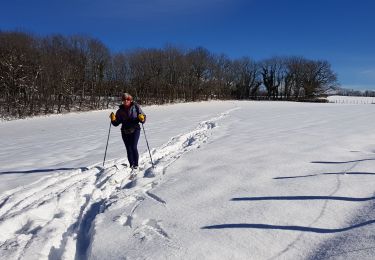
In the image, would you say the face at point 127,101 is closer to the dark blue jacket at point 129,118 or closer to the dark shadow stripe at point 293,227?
the dark blue jacket at point 129,118

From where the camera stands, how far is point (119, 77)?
62094 mm

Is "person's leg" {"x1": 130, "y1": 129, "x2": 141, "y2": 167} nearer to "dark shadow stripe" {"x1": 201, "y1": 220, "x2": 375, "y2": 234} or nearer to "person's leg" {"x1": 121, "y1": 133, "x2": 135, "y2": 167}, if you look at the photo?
"person's leg" {"x1": 121, "y1": 133, "x2": 135, "y2": 167}

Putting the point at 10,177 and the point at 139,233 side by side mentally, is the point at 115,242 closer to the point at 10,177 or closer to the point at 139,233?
the point at 139,233

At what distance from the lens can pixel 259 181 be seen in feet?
21.2

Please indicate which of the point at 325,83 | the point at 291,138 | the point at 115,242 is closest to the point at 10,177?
the point at 115,242

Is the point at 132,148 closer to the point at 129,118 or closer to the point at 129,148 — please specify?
the point at 129,148

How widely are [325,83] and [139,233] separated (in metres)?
93.0

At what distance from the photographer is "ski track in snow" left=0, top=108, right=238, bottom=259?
4.45 metres

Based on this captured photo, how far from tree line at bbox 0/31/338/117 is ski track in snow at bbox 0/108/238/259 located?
34.3 meters

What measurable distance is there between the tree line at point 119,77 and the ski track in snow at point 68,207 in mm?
34251

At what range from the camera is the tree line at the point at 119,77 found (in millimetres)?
40688

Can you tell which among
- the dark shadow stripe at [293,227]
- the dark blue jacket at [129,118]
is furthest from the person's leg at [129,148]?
the dark shadow stripe at [293,227]

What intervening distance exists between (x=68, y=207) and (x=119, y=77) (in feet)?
191

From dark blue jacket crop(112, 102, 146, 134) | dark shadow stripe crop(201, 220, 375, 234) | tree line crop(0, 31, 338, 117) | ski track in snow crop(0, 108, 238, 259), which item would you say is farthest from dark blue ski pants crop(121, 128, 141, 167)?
tree line crop(0, 31, 338, 117)
